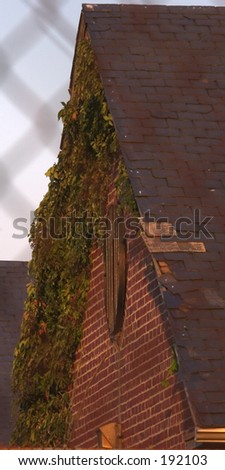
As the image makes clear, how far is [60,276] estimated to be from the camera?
17.9 meters

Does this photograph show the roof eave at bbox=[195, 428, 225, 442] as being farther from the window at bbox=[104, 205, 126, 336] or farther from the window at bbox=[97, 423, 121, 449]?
the window at bbox=[104, 205, 126, 336]

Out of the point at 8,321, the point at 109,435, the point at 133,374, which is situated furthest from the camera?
the point at 8,321

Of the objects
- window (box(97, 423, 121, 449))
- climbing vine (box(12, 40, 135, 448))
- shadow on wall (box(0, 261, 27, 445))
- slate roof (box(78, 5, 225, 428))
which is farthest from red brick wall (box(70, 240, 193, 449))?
shadow on wall (box(0, 261, 27, 445))

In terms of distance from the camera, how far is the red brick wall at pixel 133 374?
1365 centimetres

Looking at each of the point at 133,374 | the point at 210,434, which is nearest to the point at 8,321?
the point at 133,374

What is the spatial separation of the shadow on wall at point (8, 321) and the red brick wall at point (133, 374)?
819 cm

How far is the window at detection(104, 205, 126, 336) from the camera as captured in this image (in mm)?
15469

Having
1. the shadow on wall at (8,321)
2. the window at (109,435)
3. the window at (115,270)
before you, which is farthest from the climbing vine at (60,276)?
the shadow on wall at (8,321)

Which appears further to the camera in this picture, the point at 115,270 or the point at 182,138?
the point at 115,270

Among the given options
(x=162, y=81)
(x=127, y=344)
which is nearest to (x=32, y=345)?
(x=127, y=344)

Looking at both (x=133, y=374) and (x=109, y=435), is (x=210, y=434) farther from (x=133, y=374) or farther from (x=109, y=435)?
(x=109, y=435)

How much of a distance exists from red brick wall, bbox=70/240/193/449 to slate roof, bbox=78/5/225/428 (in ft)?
2.14

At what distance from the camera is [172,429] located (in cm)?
1351

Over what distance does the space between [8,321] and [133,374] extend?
12.4 meters
